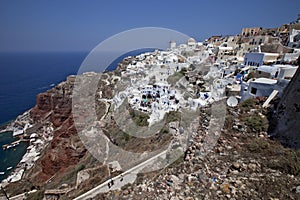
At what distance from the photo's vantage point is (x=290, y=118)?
550 centimetres

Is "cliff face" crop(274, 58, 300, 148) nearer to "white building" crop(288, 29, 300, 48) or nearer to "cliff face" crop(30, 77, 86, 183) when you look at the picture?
"cliff face" crop(30, 77, 86, 183)

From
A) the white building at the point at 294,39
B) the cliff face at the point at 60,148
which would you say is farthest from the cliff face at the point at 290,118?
the white building at the point at 294,39

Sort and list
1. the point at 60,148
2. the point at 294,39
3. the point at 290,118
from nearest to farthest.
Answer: the point at 290,118, the point at 60,148, the point at 294,39

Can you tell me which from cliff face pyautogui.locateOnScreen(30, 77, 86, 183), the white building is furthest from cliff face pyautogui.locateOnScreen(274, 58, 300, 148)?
the white building

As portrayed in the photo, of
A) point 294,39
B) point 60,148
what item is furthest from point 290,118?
point 294,39

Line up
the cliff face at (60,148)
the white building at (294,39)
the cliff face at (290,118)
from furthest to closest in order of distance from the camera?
1. the white building at (294,39)
2. the cliff face at (60,148)
3. the cliff face at (290,118)

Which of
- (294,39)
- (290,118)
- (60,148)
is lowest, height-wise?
(60,148)

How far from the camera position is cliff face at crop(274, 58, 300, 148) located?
515 centimetres

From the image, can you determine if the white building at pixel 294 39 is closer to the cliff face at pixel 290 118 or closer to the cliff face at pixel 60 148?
the cliff face at pixel 290 118

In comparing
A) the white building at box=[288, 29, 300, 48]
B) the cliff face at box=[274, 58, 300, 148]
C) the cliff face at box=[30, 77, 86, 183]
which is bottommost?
the cliff face at box=[30, 77, 86, 183]

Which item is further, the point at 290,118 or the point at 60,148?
the point at 60,148

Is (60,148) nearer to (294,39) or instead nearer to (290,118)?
(290,118)

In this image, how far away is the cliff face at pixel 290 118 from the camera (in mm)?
5148

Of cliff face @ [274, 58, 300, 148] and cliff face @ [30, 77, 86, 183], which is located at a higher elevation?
cliff face @ [274, 58, 300, 148]
